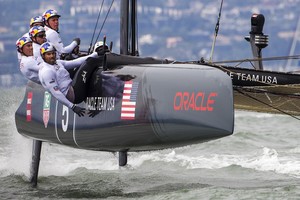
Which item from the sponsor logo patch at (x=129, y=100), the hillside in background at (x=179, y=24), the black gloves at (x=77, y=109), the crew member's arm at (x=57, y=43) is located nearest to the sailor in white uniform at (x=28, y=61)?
the crew member's arm at (x=57, y=43)

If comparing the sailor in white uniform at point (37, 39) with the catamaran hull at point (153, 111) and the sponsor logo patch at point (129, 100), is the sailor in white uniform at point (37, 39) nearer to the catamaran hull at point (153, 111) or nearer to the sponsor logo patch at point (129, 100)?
the catamaran hull at point (153, 111)

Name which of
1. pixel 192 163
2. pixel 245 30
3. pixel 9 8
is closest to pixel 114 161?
pixel 192 163

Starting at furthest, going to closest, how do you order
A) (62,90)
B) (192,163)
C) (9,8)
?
(9,8) < (192,163) < (62,90)

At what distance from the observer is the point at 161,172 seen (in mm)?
12469

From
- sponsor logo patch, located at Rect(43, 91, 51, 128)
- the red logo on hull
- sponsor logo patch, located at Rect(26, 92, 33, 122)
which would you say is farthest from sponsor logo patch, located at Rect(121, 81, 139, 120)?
sponsor logo patch, located at Rect(26, 92, 33, 122)

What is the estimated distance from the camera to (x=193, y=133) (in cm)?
968

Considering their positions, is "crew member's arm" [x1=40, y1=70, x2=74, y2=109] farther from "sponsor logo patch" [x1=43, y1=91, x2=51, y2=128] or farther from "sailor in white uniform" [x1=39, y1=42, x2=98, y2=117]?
"sponsor logo patch" [x1=43, y1=91, x2=51, y2=128]

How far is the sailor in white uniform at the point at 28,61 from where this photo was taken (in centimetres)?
1127

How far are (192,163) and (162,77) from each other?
3587mm

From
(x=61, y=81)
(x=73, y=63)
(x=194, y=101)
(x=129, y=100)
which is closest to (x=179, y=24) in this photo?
(x=73, y=63)

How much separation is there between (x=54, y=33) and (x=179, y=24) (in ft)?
267

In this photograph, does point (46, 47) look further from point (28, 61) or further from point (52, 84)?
point (28, 61)

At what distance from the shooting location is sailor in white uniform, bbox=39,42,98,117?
10.7 meters

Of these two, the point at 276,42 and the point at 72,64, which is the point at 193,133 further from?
the point at 276,42
